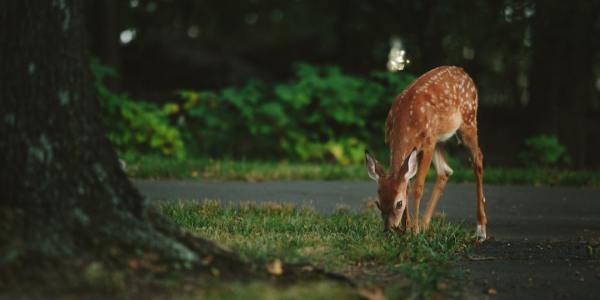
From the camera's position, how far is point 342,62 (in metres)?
22.1

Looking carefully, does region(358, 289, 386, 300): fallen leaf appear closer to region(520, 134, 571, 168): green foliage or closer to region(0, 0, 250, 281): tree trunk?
region(0, 0, 250, 281): tree trunk

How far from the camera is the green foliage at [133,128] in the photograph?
13.9 meters

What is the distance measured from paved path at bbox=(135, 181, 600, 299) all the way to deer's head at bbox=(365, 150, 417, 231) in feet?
2.35

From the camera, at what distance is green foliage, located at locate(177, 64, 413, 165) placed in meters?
14.4

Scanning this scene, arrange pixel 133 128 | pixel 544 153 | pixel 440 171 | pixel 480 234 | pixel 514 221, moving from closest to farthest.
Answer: pixel 480 234 → pixel 440 171 → pixel 514 221 → pixel 133 128 → pixel 544 153

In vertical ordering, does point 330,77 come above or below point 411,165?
above

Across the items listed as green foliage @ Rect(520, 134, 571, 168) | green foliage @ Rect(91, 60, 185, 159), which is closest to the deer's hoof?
green foliage @ Rect(520, 134, 571, 168)

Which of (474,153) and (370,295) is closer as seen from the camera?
(370,295)

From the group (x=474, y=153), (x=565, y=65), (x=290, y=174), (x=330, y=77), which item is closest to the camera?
(x=474, y=153)

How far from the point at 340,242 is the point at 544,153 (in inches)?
336

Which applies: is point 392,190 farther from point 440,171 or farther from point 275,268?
point 275,268

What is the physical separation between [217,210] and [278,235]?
1.57 metres

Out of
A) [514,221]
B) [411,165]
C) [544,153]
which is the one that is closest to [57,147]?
[411,165]

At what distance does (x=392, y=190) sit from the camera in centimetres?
708
